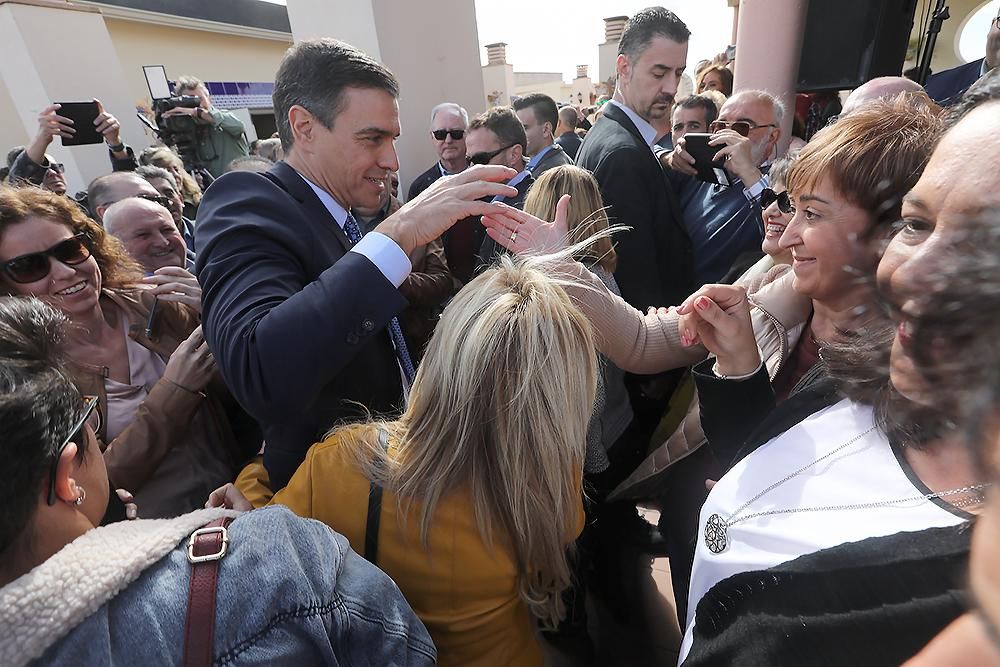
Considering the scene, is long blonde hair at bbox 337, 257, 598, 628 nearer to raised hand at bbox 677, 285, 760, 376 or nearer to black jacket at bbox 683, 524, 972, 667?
raised hand at bbox 677, 285, 760, 376

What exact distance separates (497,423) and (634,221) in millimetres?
1582

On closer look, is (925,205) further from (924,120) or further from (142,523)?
(142,523)

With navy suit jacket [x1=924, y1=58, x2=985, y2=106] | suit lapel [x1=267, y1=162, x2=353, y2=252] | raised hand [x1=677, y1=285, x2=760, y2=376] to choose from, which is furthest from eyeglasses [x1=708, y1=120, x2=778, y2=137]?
suit lapel [x1=267, y1=162, x2=353, y2=252]

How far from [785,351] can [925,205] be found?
690mm

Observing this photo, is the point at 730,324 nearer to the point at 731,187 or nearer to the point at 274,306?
the point at 274,306

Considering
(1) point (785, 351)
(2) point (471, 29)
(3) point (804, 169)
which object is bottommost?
(1) point (785, 351)

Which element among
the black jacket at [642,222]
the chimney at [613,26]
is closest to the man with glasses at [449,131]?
the black jacket at [642,222]

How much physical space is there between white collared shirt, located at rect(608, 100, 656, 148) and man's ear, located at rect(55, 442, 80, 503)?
2.86m

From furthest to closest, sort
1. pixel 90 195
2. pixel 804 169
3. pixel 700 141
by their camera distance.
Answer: pixel 90 195 → pixel 700 141 → pixel 804 169

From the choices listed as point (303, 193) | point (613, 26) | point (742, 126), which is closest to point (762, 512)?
point (303, 193)

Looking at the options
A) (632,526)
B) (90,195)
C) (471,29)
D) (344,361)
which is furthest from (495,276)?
(471,29)

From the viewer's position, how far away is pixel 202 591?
2.33ft

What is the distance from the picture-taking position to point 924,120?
1.15 metres

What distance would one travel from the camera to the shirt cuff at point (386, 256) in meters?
1.02
